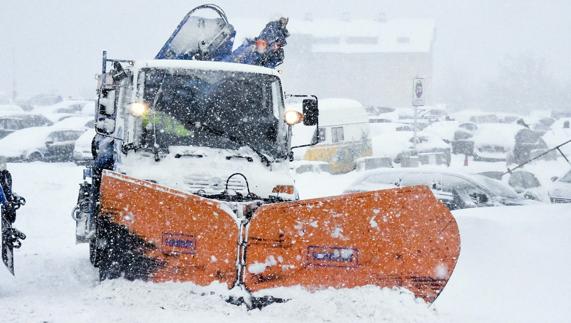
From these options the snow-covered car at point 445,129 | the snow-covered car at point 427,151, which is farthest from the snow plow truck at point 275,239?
the snow-covered car at point 445,129

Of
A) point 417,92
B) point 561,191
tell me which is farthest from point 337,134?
point 561,191

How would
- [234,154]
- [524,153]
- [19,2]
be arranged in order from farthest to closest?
[19,2] → [524,153] → [234,154]

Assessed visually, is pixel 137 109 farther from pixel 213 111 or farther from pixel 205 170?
pixel 205 170

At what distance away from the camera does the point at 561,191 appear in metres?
14.8

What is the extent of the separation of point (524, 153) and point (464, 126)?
11895 mm

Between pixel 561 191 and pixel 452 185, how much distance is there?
10.3 ft

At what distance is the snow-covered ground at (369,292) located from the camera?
5668mm

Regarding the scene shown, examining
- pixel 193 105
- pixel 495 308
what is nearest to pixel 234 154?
pixel 193 105

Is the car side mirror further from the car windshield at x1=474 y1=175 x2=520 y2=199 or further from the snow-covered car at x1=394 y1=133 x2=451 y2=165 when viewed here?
the snow-covered car at x1=394 y1=133 x2=451 y2=165

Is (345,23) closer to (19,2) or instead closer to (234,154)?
(19,2)

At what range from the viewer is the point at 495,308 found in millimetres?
6832

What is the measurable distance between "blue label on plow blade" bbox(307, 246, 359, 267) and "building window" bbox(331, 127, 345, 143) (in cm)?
1660

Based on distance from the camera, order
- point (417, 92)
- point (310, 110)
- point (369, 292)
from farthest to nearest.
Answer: point (417, 92) < point (310, 110) < point (369, 292)

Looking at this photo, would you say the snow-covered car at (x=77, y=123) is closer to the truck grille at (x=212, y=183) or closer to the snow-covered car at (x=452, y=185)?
the snow-covered car at (x=452, y=185)
